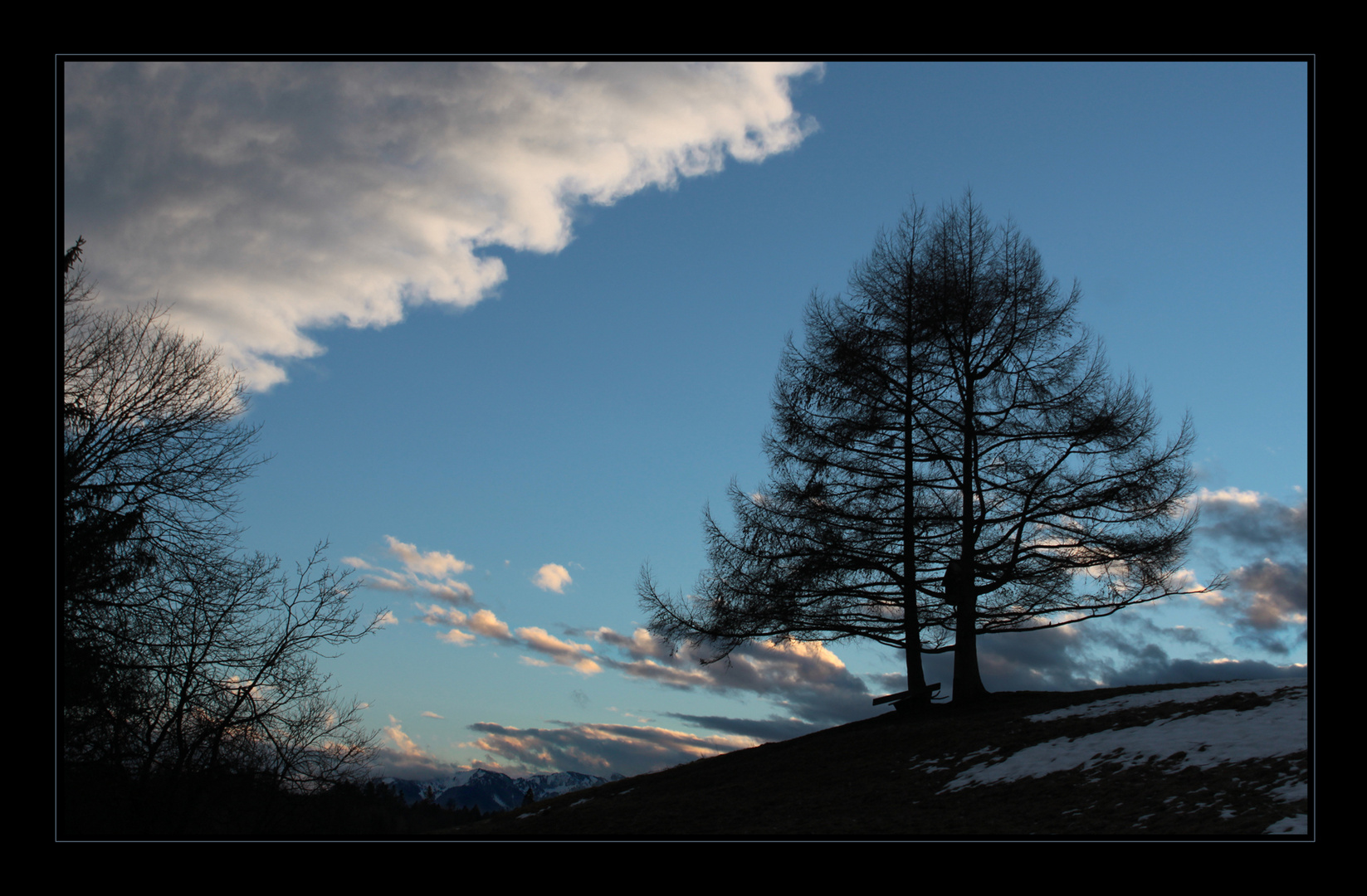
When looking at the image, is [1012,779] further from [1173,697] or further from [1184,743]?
[1173,697]

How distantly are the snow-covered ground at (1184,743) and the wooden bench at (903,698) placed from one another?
14.8 ft

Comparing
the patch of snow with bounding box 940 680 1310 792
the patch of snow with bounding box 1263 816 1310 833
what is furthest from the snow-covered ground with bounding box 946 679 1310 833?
the patch of snow with bounding box 1263 816 1310 833

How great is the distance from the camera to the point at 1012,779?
9.77 m

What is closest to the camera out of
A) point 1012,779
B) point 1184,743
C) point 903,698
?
point 1184,743

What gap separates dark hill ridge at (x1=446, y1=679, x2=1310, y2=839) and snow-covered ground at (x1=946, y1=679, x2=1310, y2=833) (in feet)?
0.10

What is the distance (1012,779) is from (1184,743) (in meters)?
1.98

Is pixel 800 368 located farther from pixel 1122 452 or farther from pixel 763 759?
pixel 763 759

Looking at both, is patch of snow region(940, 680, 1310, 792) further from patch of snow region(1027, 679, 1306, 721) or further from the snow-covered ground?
patch of snow region(1027, 679, 1306, 721)

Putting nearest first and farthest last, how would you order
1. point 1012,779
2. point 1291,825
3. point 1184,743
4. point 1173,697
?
1. point 1291,825
2. point 1184,743
3. point 1012,779
4. point 1173,697

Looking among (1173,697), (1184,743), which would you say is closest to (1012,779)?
(1184,743)

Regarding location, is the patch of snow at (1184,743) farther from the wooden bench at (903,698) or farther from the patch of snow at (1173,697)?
the wooden bench at (903,698)
